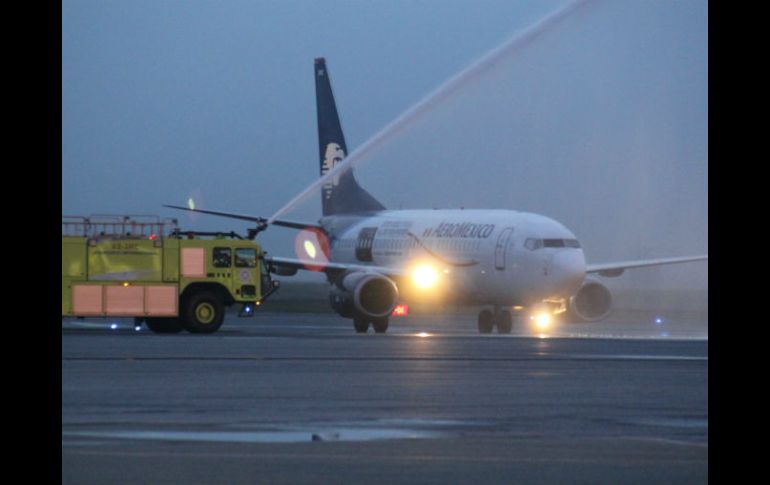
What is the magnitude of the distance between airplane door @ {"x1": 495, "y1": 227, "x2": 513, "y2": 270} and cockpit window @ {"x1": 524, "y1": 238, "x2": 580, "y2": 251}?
783 mm

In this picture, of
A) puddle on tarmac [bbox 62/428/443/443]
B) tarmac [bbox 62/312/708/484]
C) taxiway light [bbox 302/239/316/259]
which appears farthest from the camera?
taxiway light [bbox 302/239/316/259]

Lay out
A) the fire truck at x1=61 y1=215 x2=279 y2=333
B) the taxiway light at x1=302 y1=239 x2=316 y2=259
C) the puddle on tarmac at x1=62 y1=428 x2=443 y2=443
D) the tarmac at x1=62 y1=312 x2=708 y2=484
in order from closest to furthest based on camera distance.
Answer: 1. the tarmac at x1=62 y1=312 x2=708 y2=484
2. the puddle on tarmac at x1=62 y1=428 x2=443 y2=443
3. the fire truck at x1=61 y1=215 x2=279 y2=333
4. the taxiway light at x1=302 y1=239 x2=316 y2=259

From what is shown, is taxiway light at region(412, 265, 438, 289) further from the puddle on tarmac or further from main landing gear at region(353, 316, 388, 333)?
the puddle on tarmac

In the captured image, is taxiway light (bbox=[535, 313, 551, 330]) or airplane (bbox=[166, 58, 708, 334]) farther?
taxiway light (bbox=[535, 313, 551, 330])

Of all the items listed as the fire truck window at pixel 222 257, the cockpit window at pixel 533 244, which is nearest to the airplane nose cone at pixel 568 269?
the cockpit window at pixel 533 244

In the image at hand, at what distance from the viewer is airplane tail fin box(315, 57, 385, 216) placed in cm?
5691

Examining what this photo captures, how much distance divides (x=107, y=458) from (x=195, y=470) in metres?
1.01

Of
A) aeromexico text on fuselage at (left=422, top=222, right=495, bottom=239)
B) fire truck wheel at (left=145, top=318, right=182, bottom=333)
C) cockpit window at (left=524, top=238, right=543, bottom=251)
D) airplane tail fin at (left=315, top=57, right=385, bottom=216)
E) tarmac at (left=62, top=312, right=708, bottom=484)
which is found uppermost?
airplane tail fin at (left=315, top=57, right=385, bottom=216)

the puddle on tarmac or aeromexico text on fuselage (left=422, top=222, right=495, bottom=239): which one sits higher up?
aeromexico text on fuselage (left=422, top=222, right=495, bottom=239)

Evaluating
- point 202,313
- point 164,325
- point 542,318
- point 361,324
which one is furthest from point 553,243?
point 164,325

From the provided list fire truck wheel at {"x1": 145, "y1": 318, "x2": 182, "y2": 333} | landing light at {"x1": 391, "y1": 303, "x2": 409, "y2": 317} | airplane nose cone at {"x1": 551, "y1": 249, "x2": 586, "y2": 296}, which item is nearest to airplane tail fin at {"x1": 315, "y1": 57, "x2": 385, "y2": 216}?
landing light at {"x1": 391, "y1": 303, "x2": 409, "y2": 317}

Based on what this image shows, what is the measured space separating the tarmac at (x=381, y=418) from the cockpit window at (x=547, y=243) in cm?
1714
